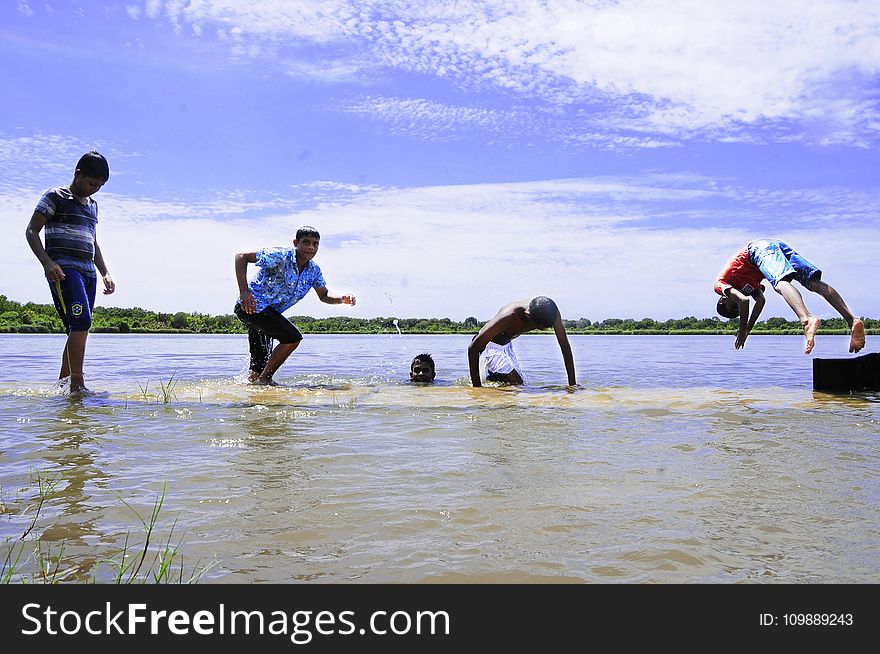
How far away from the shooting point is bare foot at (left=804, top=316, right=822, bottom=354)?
6654 mm

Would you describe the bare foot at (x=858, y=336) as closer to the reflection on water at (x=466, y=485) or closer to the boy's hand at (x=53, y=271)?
the reflection on water at (x=466, y=485)

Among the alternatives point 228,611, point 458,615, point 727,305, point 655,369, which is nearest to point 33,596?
point 228,611

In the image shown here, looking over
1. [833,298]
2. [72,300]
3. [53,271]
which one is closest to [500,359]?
[833,298]

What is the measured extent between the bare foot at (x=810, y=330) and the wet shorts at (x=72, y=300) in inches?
302

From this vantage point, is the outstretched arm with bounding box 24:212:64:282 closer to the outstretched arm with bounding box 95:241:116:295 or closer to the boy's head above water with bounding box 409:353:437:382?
the outstretched arm with bounding box 95:241:116:295

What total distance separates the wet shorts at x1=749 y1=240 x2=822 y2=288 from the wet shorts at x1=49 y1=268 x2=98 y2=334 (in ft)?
25.6

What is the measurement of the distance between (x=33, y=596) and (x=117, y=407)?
4.68 m

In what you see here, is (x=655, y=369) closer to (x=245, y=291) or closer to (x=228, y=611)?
(x=245, y=291)

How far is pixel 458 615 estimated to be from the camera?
6.68ft

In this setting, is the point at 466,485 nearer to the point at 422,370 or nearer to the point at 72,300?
the point at 72,300

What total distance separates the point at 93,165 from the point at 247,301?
2.28m

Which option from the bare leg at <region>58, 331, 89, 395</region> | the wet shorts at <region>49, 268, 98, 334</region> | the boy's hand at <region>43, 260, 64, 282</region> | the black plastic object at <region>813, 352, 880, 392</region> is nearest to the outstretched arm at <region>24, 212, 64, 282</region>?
the boy's hand at <region>43, 260, 64, 282</region>

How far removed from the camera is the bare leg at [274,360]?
874cm

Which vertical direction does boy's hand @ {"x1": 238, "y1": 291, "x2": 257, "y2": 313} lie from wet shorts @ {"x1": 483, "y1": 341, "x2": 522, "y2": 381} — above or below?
above
